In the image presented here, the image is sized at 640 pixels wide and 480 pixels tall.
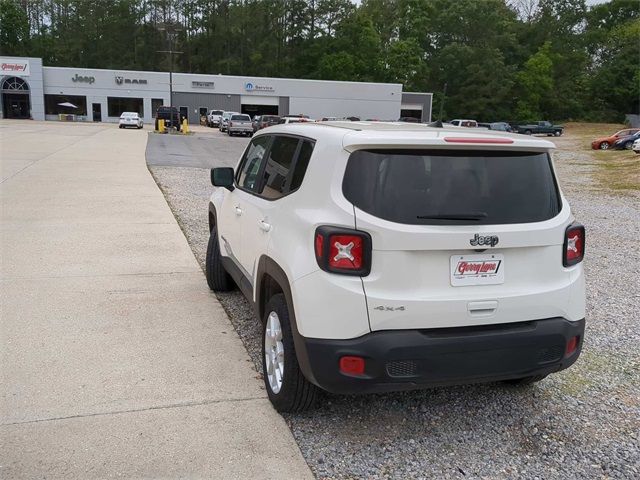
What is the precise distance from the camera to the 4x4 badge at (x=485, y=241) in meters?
3.09

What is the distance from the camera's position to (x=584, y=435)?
11.4 feet

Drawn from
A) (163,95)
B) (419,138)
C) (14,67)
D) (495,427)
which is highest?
(14,67)

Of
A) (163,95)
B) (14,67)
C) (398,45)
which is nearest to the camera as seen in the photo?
(14,67)

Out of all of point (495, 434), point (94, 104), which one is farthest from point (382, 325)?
point (94, 104)

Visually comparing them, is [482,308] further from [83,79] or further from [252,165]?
[83,79]

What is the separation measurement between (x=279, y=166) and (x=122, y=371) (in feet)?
6.08

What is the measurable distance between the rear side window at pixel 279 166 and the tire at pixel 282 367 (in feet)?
2.51

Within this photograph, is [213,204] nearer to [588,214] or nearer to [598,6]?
[588,214]

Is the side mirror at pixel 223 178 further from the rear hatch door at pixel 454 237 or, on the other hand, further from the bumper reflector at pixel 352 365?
the bumper reflector at pixel 352 365

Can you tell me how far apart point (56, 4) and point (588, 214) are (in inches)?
3969

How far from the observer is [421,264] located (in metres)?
3.05

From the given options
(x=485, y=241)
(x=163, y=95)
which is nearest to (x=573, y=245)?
(x=485, y=241)

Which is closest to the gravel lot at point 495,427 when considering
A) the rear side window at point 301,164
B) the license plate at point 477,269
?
the license plate at point 477,269

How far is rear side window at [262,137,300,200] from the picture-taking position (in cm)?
379
